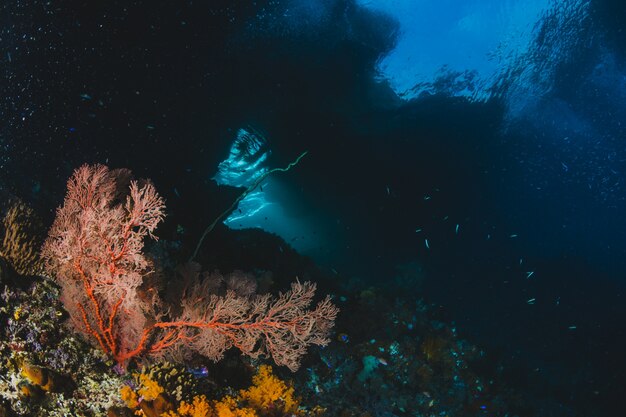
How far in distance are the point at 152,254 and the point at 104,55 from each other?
358 inches

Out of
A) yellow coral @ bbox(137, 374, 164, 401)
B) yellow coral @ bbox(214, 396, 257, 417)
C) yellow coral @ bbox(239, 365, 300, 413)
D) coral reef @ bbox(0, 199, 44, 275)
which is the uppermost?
coral reef @ bbox(0, 199, 44, 275)

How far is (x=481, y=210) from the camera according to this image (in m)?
26.6

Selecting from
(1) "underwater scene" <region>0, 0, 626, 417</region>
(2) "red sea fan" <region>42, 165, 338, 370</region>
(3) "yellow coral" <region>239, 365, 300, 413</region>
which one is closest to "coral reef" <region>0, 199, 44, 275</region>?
(1) "underwater scene" <region>0, 0, 626, 417</region>

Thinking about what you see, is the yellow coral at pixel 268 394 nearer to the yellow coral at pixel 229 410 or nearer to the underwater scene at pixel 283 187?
the underwater scene at pixel 283 187

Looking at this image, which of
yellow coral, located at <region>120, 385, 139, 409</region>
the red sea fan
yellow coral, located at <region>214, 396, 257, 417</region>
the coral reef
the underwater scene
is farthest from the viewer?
the coral reef

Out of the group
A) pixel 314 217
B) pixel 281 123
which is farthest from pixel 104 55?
pixel 314 217

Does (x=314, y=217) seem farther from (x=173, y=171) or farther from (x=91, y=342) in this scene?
(x=91, y=342)

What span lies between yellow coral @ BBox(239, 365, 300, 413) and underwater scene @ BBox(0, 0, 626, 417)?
3 centimetres

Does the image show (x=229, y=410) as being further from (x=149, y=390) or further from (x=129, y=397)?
(x=129, y=397)

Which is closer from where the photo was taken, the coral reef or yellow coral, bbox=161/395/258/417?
yellow coral, bbox=161/395/258/417

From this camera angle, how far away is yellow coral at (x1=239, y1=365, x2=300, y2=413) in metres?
4.91

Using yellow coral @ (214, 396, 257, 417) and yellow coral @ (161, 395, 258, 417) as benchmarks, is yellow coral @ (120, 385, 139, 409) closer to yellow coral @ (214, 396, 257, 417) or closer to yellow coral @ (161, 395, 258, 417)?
yellow coral @ (161, 395, 258, 417)

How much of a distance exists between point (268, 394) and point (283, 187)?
66.6ft

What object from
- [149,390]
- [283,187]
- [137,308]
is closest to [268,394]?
[149,390]
